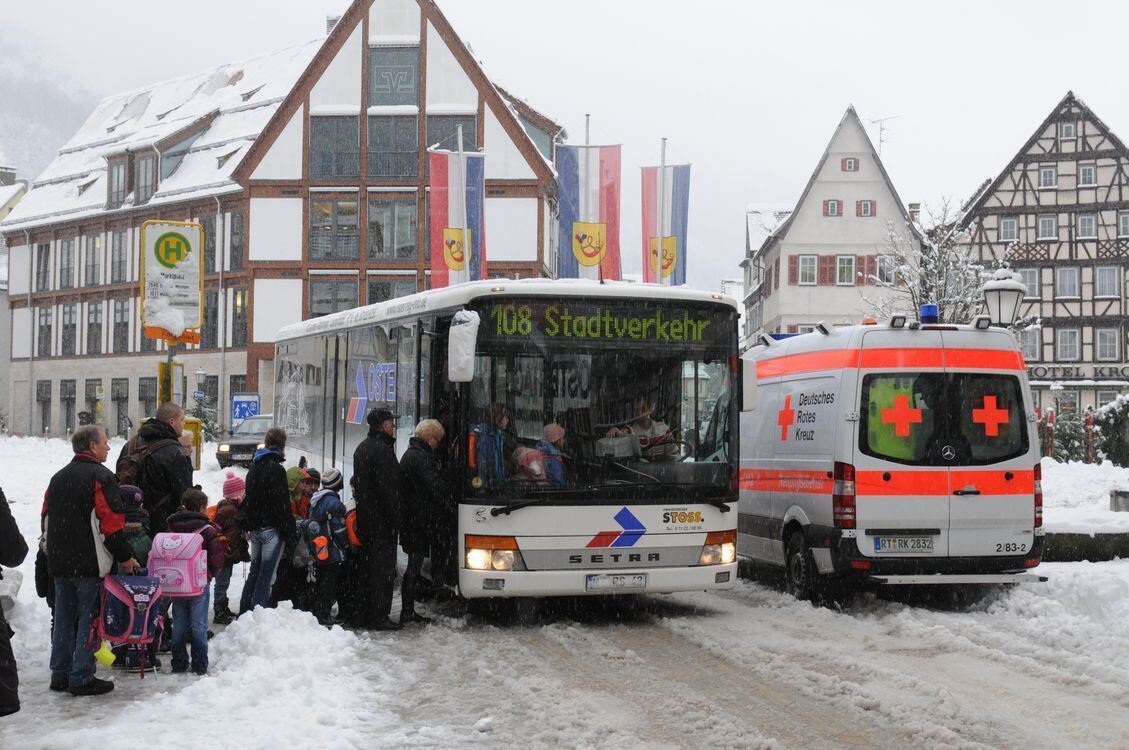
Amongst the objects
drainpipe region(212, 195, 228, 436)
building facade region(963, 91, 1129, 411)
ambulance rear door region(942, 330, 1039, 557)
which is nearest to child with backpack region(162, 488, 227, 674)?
ambulance rear door region(942, 330, 1039, 557)

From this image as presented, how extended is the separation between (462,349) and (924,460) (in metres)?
4.39

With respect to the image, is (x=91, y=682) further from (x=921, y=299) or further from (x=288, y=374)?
(x=921, y=299)

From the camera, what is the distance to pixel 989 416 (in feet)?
40.9

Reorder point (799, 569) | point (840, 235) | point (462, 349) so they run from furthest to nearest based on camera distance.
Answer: point (840, 235) < point (799, 569) < point (462, 349)

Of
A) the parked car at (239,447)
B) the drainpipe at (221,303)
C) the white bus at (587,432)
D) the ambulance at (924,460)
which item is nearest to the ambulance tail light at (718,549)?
the white bus at (587,432)

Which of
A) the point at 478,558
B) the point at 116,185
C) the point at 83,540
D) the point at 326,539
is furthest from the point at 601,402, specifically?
the point at 116,185

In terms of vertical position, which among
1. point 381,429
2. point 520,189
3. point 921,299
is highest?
point 520,189

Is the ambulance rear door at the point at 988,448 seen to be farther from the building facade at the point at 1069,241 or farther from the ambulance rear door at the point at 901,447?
the building facade at the point at 1069,241

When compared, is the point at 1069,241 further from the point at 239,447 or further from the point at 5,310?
the point at 5,310

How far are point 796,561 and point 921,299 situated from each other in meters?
20.8

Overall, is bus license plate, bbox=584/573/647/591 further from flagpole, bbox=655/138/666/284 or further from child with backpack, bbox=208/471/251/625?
flagpole, bbox=655/138/666/284

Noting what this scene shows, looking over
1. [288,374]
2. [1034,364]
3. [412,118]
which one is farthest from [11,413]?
[288,374]

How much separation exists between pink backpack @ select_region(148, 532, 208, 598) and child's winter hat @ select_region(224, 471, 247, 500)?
2.61m

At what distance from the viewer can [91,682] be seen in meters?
8.56
